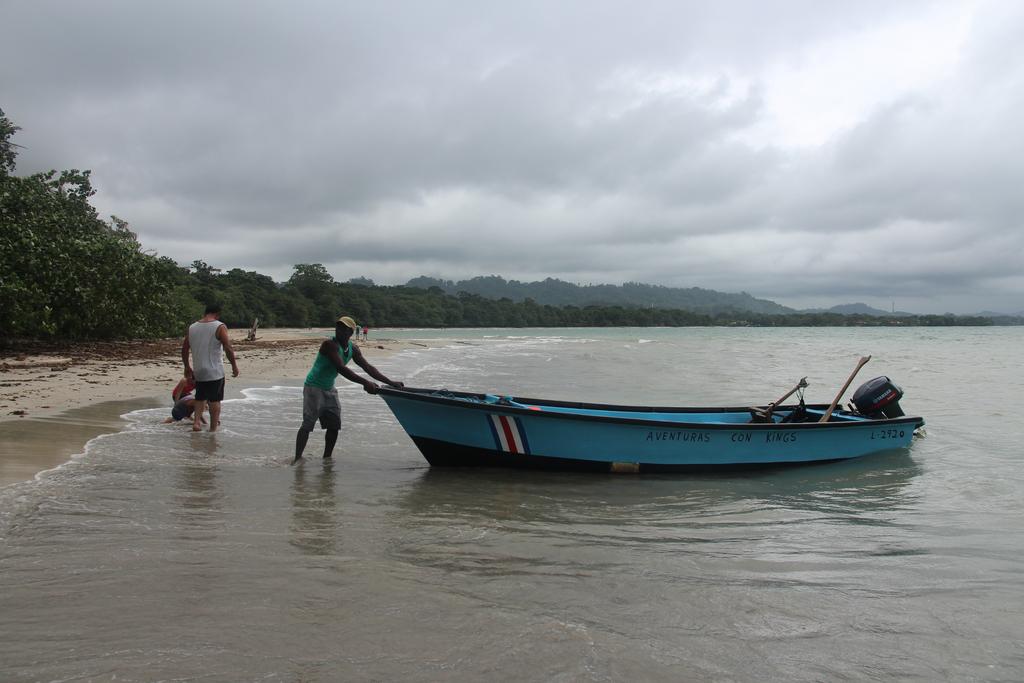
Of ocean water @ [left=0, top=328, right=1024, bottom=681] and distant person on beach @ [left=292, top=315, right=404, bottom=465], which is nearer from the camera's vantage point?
ocean water @ [left=0, top=328, right=1024, bottom=681]

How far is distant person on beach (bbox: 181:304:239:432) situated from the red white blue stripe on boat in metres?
3.55

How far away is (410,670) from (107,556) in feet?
8.09

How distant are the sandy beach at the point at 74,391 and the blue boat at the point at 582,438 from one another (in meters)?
3.81

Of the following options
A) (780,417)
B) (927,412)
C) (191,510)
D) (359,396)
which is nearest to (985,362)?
(927,412)

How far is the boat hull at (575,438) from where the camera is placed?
741cm

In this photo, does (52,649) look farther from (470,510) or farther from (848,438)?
(848,438)

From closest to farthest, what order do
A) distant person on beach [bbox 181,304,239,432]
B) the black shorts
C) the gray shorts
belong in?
the gray shorts → distant person on beach [bbox 181,304,239,432] → the black shorts

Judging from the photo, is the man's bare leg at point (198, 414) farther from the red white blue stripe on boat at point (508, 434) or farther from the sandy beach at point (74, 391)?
the red white blue stripe on boat at point (508, 434)

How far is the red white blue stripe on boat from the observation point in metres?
7.39

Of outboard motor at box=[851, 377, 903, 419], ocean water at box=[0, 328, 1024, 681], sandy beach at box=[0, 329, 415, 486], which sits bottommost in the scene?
ocean water at box=[0, 328, 1024, 681]

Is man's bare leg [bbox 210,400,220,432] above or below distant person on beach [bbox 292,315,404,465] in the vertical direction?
below

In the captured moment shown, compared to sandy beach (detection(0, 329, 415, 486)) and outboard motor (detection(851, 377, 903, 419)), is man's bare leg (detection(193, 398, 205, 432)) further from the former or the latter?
outboard motor (detection(851, 377, 903, 419))

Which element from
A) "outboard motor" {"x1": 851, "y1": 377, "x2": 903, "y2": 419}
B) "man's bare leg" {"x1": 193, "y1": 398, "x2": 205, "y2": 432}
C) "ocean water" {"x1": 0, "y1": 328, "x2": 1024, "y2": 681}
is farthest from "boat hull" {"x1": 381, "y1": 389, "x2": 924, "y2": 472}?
"man's bare leg" {"x1": 193, "y1": 398, "x2": 205, "y2": 432}

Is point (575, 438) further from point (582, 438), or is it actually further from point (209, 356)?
point (209, 356)
